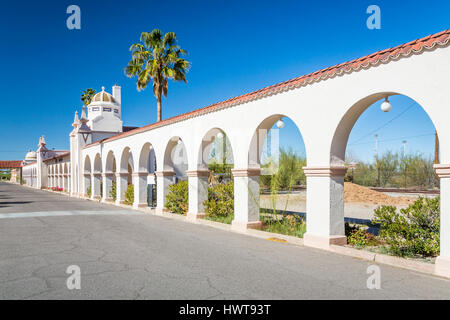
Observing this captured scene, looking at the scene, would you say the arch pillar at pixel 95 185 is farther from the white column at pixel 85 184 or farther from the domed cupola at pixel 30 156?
the domed cupola at pixel 30 156

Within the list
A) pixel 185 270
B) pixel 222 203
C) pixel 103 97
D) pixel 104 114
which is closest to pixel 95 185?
pixel 104 114

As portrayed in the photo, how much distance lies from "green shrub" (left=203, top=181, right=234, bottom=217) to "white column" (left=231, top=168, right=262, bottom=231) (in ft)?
7.25

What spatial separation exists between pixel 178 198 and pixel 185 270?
9904 millimetres

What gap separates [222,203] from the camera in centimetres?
1386

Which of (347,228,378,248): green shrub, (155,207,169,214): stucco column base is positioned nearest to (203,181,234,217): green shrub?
(155,207,169,214): stucco column base

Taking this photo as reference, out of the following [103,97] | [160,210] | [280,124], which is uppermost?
[103,97]

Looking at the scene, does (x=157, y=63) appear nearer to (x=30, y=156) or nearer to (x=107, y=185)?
(x=107, y=185)

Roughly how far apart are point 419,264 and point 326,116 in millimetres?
3631

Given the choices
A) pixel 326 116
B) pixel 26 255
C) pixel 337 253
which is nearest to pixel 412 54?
pixel 326 116

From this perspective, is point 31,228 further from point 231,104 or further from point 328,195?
point 328,195

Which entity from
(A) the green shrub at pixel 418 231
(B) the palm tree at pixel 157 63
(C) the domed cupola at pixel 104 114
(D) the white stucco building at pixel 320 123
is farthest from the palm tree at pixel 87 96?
(A) the green shrub at pixel 418 231

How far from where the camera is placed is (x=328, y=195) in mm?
8664

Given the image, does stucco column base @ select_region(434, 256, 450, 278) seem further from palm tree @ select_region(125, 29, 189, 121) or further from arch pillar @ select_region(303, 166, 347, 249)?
palm tree @ select_region(125, 29, 189, 121)

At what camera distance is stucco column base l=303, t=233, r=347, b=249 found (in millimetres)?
8547
